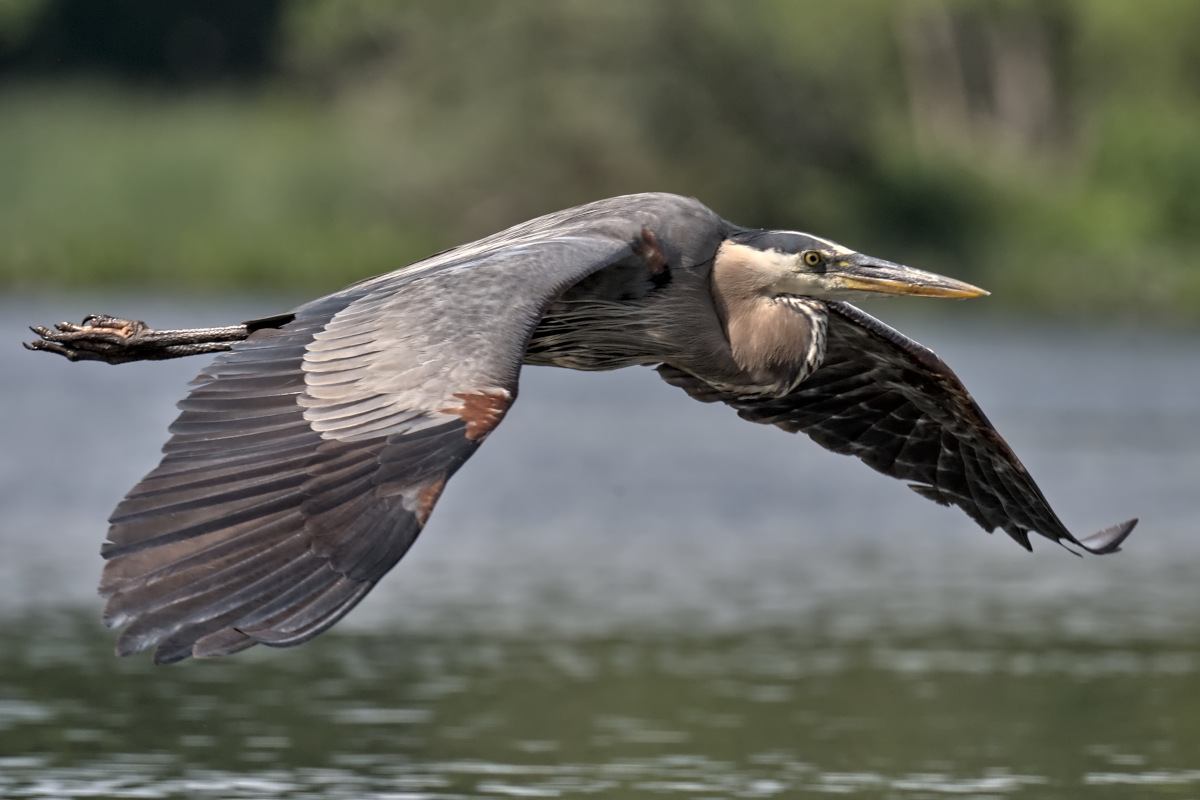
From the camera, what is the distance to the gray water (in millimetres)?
8930

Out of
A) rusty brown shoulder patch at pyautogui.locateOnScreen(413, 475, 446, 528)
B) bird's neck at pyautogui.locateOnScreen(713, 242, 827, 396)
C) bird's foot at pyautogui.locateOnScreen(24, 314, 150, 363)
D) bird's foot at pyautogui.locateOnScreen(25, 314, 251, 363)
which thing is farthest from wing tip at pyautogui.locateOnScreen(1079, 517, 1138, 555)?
bird's foot at pyautogui.locateOnScreen(24, 314, 150, 363)

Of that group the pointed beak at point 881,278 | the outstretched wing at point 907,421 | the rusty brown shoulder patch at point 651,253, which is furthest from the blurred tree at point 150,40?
the pointed beak at point 881,278

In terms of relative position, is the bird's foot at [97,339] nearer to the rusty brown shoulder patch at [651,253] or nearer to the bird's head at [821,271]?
the rusty brown shoulder patch at [651,253]

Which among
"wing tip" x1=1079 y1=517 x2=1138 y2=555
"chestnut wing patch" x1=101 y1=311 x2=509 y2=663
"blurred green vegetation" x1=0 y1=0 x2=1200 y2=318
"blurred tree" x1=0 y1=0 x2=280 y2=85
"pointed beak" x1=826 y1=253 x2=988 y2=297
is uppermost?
"blurred tree" x1=0 y1=0 x2=280 y2=85

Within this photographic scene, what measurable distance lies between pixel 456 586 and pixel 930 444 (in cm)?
537

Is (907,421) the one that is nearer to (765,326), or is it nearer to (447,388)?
(765,326)

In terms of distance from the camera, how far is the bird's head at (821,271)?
7.98 m

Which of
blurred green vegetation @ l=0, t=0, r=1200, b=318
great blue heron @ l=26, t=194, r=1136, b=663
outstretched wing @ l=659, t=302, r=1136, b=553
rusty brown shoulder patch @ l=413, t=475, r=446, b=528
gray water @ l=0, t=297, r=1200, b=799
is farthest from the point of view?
blurred green vegetation @ l=0, t=0, r=1200, b=318

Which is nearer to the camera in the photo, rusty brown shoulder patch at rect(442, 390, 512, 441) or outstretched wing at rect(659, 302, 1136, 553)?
rusty brown shoulder patch at rect(442, 390, 512, 441)

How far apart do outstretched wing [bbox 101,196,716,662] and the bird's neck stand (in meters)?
1.09

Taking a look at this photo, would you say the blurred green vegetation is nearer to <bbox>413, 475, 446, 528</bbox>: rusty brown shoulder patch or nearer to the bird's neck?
the bird's neck

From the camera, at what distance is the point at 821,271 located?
8031mm

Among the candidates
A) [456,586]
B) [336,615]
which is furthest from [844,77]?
[336,615]

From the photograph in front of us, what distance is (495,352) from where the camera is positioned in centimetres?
641
